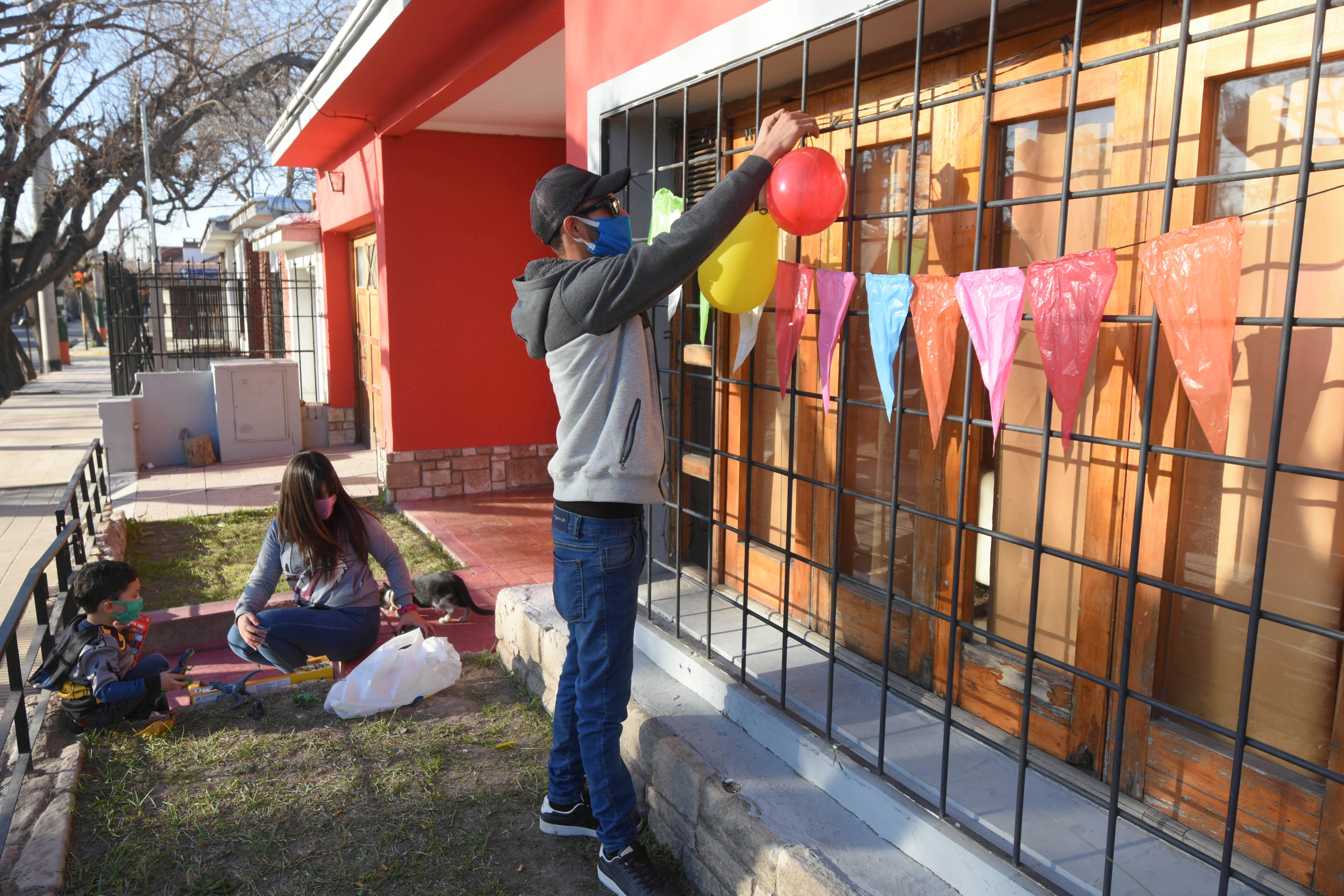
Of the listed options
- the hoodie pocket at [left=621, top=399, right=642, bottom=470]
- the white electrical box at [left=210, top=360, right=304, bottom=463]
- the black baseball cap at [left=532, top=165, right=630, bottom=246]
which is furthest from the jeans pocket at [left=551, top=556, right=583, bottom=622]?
the white electrical box at [left=210, top=360, right=304, bottom=463]

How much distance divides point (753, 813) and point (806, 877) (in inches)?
12.3

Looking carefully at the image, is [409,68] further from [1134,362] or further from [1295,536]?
[1295,536]

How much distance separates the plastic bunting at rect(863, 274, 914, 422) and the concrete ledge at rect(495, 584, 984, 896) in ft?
3.56

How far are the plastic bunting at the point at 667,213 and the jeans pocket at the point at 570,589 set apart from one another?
981mm

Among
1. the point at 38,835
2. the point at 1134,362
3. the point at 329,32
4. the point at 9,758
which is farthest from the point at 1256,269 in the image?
the point at 329,32

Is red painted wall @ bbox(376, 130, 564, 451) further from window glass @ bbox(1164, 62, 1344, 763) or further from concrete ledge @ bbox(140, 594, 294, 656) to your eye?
window glass @ bbox(1164, 62, 1344, 763)

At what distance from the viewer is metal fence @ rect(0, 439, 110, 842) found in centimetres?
302

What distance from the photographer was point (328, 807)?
10.2 ft

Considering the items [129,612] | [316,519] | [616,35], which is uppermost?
[616,35]

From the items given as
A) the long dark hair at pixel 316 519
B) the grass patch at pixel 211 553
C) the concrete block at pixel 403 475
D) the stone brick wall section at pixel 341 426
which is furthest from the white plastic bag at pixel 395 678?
the stone brick wall section at pixel 341 426

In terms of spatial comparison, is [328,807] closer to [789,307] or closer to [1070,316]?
[789,307]

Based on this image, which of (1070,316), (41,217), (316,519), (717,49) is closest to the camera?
(1070,316)

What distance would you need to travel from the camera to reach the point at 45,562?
3.62 m

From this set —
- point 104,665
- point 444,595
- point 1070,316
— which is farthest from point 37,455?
point 1070,316
